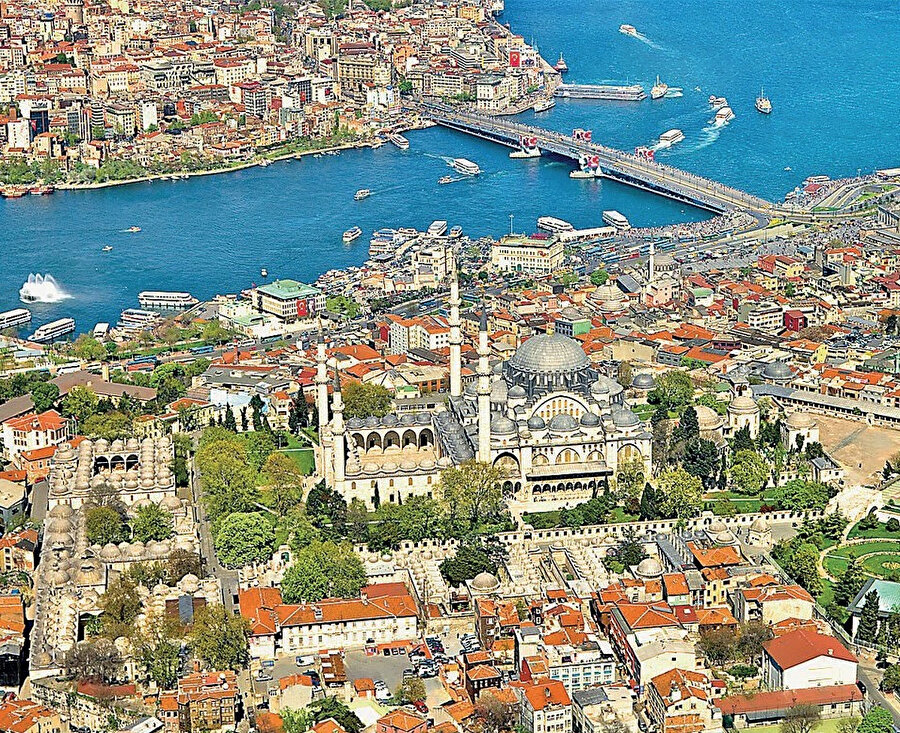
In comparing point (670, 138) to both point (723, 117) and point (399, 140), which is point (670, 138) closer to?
point (723, 117)

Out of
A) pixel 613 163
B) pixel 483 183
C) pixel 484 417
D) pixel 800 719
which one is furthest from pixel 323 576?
pixel 613 163

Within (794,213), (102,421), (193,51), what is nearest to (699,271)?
(794,213)

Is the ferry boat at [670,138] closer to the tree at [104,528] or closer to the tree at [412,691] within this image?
the tree at [104,528]

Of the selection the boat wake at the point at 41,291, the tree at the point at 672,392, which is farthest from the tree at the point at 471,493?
the boat wake at the point at 41,291

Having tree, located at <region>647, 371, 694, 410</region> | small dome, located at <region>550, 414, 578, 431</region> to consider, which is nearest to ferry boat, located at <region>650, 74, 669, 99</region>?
tree, located at <region>647, 371, 694, 410</region>

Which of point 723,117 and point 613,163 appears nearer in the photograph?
point 613,163

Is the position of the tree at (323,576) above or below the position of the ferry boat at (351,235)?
above
